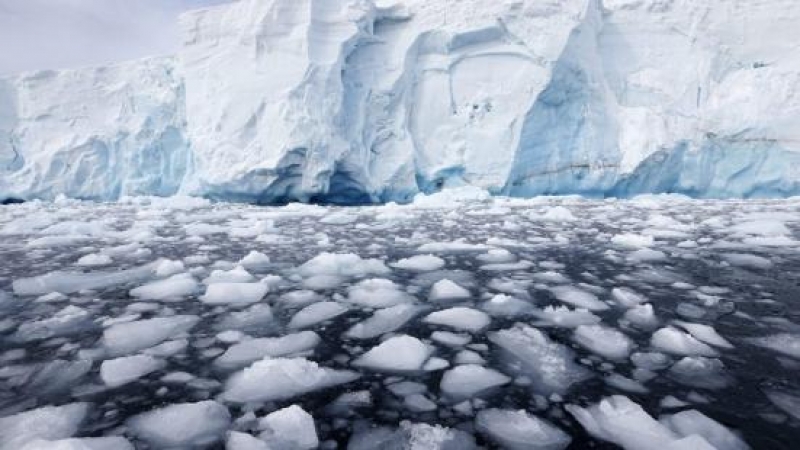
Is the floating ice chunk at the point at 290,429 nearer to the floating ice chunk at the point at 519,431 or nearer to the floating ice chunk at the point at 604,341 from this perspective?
the floating ice chunk at the point at 519,431

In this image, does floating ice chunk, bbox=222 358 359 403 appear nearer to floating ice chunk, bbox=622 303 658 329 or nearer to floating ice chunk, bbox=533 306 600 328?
floating ice chunk, bbox=533 306 600 328

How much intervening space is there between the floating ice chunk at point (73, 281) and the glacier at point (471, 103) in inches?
269

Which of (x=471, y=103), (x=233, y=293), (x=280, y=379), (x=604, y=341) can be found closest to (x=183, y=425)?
(x=280, y=379)

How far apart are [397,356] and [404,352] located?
28 mm

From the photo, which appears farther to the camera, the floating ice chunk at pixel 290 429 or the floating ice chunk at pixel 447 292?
the floating ice chunk at pixel 447 292

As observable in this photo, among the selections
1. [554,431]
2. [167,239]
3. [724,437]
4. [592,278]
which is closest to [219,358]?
[554,431]

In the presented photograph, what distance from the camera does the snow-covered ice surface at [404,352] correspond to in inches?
42.9

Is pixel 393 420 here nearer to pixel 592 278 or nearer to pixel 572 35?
pixel 592 278

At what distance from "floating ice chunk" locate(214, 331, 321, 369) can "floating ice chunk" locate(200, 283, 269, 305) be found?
54cm

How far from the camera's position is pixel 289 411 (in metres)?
1.11

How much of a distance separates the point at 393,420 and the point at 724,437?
749 mm

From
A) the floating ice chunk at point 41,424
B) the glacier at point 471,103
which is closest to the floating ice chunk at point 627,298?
the floating ice chunk at point 41,424

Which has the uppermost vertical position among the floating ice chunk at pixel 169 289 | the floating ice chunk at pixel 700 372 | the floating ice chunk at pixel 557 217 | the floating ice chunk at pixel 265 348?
the floating ice chunk at pixel 700 372

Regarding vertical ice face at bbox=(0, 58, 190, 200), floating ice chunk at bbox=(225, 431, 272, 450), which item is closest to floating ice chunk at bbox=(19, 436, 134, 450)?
floating ice chunk at bbox=(225, 431, 272, 450)
